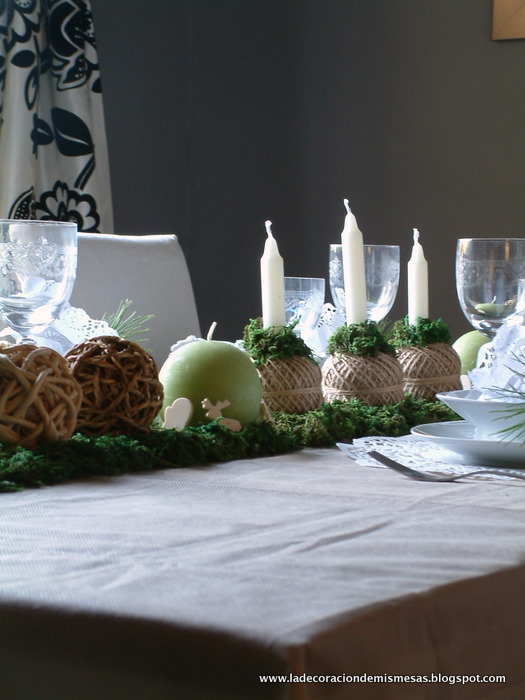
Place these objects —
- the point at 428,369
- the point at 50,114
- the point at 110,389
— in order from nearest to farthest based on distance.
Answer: the point at 110,389 → the point at 428,369 → the point at 50,114

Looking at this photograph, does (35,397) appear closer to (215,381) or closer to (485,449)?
(215,381)

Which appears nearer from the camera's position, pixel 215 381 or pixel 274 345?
pixel 215 381

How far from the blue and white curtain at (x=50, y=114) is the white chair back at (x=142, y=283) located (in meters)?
0.78

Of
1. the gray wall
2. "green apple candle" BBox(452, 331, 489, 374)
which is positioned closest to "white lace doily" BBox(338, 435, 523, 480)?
"green apple candle" BBox(452, 331, 489, 374)

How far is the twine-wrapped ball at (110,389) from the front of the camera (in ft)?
2.92

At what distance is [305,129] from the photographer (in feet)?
11.3

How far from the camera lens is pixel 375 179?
131 inches

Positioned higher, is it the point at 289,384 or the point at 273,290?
the point at 273,290

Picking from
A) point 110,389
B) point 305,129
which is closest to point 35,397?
point 110,389

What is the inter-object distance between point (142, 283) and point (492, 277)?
36.0 inches

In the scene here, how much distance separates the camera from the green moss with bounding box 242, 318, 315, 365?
1.08 meters

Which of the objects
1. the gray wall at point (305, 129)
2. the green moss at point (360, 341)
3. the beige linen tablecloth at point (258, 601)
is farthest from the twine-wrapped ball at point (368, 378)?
the gray wall at point (305, 129)

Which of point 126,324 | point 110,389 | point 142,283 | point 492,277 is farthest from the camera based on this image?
point 142,283

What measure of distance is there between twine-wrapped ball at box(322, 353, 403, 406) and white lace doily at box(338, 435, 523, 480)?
0.16m
